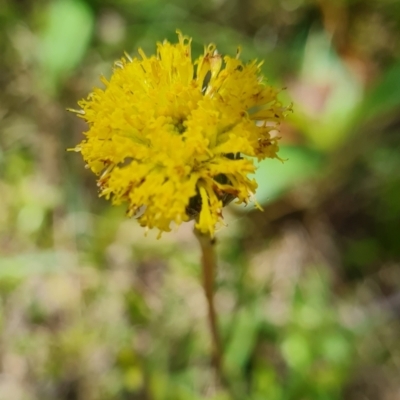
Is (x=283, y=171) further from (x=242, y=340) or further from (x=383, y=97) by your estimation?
(x=242, y=340)

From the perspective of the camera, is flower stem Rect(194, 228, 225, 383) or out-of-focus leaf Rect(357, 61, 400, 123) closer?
flower stem Rect(194, 228, 225, 383)

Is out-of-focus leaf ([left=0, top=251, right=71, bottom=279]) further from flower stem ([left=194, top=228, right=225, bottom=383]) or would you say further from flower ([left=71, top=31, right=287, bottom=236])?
flower ([left=71, top=31, right=287, bottom=236])

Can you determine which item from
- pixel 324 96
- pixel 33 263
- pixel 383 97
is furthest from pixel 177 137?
pixel 324 96

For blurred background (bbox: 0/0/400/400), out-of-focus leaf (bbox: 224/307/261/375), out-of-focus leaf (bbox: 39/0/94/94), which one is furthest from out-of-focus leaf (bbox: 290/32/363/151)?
out-of-focus leaf (bbox: 39/0/94/94)

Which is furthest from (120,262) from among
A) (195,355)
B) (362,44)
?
(362,44)

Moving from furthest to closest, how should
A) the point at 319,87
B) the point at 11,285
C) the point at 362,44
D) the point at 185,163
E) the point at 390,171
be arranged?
the point at 362,44
the point at 319,87
the point at 390,171
the point at 11,285
the point at 185,163

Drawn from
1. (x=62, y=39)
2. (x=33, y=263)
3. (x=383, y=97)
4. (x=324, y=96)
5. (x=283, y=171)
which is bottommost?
(x=33, y=263)

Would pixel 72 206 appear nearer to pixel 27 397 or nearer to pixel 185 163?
pixel 27 397
